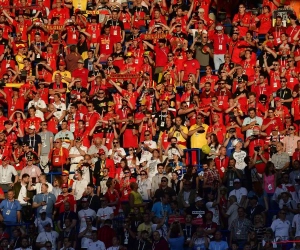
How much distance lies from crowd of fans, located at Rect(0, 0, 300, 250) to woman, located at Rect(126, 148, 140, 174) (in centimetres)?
3

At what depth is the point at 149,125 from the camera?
1359 inches

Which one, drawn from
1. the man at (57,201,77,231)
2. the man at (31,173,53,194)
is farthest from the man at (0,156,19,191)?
the man at (57,201,77,231)

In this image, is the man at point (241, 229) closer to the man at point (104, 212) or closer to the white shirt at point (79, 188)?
the man at point (104, 212)

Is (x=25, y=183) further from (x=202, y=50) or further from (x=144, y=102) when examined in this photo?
(x=202, y=50)

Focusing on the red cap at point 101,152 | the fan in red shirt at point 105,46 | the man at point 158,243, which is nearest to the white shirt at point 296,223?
the man at point 158,243

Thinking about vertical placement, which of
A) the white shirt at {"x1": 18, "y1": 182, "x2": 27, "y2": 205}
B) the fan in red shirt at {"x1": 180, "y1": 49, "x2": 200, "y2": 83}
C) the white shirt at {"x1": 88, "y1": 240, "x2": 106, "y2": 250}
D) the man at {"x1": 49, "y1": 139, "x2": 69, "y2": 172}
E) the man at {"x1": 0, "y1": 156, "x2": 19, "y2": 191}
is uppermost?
the fan in red shirt at {"x1": 180, "y1": 49, "x2": 200, "y2": 83}

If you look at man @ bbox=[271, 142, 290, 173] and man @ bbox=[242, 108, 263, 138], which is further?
man @ bbox=[242, 108, 263, 138]

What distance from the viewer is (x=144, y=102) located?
1401 inches

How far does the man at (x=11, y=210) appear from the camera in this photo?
108ft

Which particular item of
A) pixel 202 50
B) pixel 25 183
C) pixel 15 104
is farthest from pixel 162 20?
pixel 25 183

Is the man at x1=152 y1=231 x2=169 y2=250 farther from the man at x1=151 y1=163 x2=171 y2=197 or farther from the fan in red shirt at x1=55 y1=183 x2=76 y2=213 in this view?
the fan in red shirt at x1=55 y1=183 x2=76 y2=213

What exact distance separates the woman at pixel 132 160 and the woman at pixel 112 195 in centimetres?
98

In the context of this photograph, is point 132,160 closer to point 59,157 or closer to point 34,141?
point 59,157

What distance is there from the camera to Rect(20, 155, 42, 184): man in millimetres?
33812
